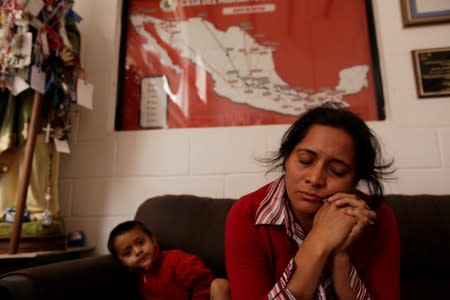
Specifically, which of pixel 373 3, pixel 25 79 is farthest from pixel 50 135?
pixel 373 3

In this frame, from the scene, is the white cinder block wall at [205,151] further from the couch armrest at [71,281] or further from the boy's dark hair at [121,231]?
the couch armrest at [71,281]

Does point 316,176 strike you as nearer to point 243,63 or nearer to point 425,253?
point 425,253

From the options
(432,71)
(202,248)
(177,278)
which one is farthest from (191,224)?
(432,71)

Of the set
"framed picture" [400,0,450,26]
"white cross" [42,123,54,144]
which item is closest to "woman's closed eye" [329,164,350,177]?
"framed picture" [400,0,450,26]

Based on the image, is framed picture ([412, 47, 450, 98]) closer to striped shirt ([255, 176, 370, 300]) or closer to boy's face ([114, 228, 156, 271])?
striped shirt ([255, 176, 370, 300])

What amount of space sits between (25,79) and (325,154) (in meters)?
1.31

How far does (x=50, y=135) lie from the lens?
5.40 feet

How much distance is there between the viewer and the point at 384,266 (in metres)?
0.86

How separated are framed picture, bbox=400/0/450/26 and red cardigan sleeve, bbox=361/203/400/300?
1.23 meters

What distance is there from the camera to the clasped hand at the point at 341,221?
0.81 meters

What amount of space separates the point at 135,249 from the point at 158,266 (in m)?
0.11

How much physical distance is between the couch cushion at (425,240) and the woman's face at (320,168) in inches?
21.7

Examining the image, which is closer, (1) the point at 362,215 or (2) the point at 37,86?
(1) the point at 362,215

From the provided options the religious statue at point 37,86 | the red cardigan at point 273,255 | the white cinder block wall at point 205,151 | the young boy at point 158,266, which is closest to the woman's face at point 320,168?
the red cardigan at point 273,255
